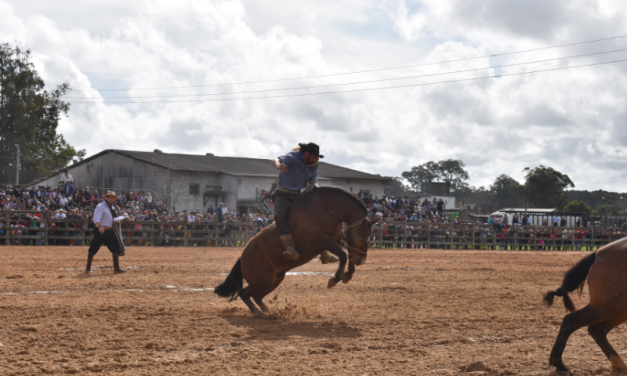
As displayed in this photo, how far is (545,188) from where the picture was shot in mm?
72562

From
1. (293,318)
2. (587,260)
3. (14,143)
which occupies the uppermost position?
(14,143)

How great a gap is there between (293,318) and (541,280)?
732 cm

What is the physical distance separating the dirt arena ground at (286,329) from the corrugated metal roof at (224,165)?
26.0 m

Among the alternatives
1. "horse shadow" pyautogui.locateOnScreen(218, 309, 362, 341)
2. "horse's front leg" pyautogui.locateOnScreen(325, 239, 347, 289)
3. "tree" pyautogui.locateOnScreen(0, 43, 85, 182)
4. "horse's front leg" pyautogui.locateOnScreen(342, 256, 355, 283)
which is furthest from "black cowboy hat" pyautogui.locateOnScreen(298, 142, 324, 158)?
"tree" pyautogui.locateOnScreen(0, 43, 85, 182)

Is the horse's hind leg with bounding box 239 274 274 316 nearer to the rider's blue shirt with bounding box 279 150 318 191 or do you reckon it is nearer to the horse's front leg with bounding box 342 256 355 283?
the horse's front leg with bounding box 342 256 355 283

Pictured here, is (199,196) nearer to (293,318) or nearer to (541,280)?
(541,280)

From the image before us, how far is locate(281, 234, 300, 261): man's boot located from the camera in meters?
7.84

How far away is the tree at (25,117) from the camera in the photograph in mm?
45156

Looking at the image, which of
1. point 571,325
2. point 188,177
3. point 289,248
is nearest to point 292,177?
point 289,248

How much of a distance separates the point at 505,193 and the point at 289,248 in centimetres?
9622

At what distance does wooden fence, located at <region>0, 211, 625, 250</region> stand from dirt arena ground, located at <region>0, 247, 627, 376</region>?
10.7 meters

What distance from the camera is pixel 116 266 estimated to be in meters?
13.0

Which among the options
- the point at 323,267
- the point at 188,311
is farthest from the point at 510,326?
the point at 323,267

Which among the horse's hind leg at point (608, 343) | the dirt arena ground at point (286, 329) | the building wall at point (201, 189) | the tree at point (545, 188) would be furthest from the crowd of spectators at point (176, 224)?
the tree at point (545, 188)
